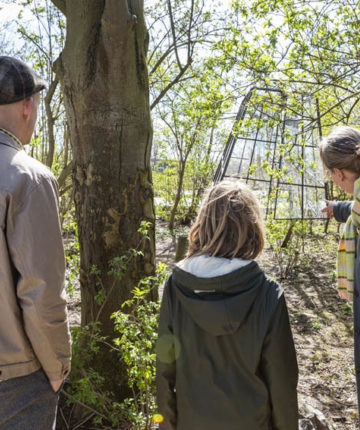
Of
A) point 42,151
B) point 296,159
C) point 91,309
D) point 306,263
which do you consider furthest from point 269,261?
point 91,309

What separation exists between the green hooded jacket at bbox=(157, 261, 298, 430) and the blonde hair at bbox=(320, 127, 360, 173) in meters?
0.87

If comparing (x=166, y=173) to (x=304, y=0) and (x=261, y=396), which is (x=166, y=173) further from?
(x=261, y=396)

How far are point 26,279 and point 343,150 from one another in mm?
1602

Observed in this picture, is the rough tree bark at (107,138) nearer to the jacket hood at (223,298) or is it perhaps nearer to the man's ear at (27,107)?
the man's ear at (27,107)

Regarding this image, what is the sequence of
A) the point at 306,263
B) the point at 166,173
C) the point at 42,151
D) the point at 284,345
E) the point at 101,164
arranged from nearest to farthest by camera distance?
the point at 284,345
the point at 101,164
the point at 42,151
the point at 306,263
the point at 166,173

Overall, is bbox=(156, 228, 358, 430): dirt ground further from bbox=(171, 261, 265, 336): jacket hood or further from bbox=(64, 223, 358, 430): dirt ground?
bbox=(171, 261, 265, 336): jacket hood

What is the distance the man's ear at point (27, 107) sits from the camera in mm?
1554

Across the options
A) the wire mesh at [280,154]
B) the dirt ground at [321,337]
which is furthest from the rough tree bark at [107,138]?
the wire mesh at [280,154]

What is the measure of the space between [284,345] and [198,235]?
0.54 metres

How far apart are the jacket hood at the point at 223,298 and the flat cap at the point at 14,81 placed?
3.08ft

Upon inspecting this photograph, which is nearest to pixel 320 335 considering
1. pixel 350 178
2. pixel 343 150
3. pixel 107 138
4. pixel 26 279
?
pixel 350 178

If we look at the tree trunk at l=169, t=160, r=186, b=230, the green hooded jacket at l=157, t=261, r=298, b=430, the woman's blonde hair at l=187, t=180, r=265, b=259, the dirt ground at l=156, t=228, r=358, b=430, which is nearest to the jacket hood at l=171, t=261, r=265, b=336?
the green hooded jacket at l=157, t=261, r=298, b=430

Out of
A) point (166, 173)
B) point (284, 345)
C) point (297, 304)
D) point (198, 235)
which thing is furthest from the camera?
point (166, 173)

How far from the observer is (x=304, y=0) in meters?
4.89
